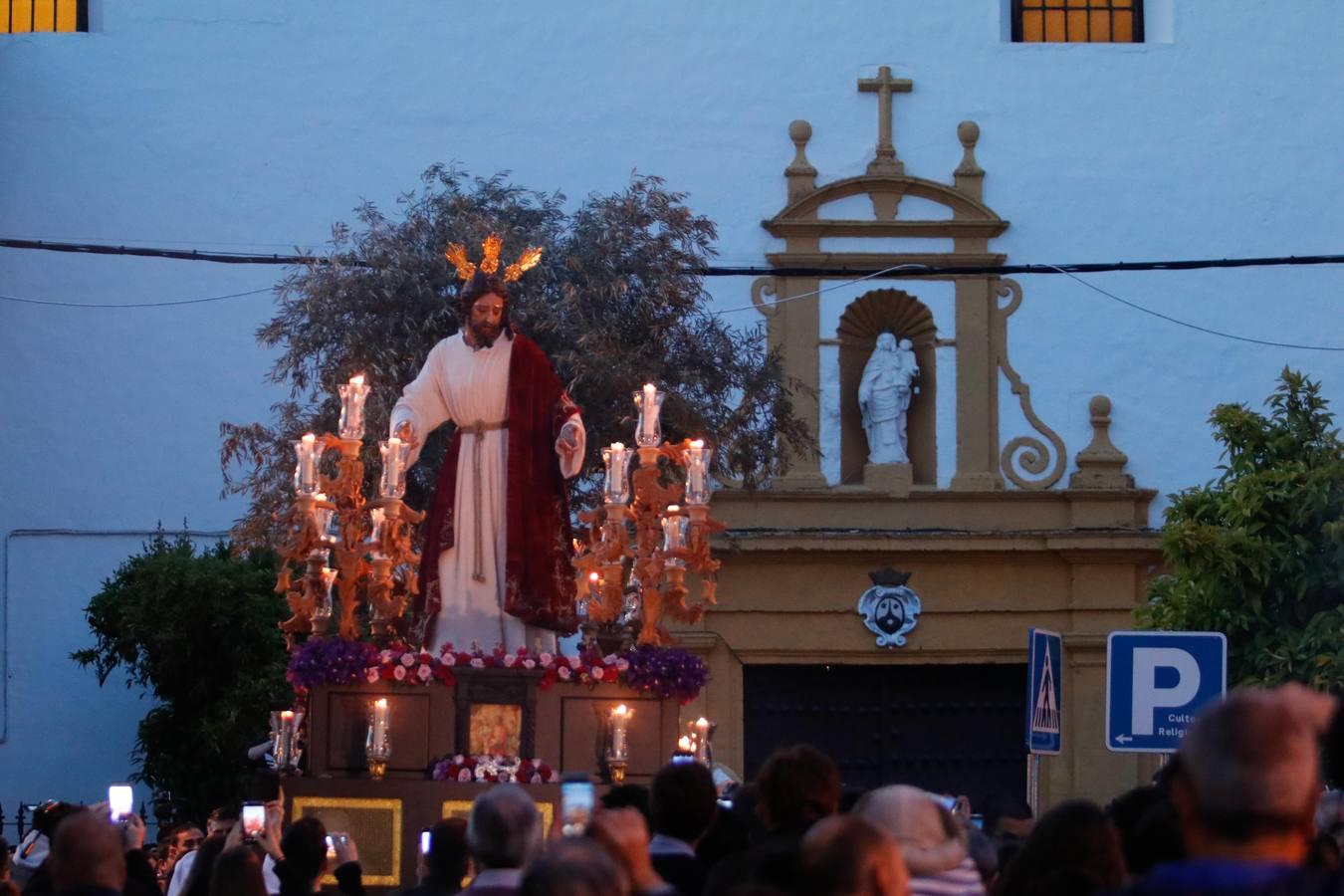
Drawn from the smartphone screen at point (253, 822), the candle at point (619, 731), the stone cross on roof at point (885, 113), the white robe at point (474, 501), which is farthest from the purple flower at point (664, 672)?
the stone cross on roof at point (885, 113)

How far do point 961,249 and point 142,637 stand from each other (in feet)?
24.9

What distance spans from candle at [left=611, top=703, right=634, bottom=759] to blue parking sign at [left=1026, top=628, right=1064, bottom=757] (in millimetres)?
1890

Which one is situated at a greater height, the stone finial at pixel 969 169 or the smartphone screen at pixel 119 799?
the stone finial at pixel 969 169

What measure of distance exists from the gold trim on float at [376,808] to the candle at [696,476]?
6.48 ft

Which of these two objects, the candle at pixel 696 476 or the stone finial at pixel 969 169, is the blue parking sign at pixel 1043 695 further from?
the stone finial at pixel 969 169

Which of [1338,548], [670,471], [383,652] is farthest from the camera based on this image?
[670,471]

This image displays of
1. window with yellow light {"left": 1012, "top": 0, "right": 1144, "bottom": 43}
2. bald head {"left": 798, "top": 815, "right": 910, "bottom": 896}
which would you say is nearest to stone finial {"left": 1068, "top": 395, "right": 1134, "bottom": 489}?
window with yellow light {"left": 1012, "top": 0, "right": 1144, "bottom": 43}

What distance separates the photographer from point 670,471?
1543 centimetres

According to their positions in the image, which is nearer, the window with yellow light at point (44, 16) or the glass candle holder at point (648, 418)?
the glass candle holder at point (648, 418)

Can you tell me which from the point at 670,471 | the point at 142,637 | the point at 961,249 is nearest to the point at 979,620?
the point at 961,249

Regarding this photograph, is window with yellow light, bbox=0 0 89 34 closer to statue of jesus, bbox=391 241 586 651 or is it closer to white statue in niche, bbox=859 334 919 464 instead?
white statue in niche, bbox=859 334 919 464

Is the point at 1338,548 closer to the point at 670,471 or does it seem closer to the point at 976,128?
the point at 670,471

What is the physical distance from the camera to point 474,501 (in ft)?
35.2

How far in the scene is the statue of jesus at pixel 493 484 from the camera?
34.9 feet
